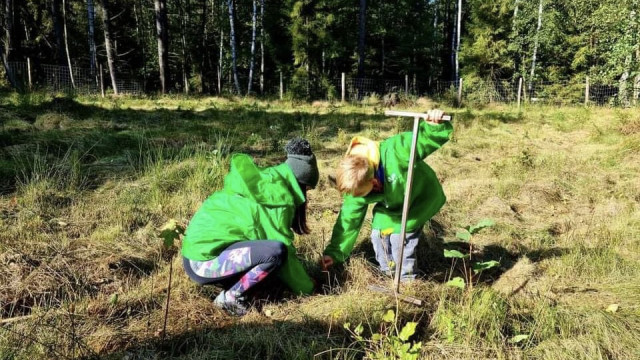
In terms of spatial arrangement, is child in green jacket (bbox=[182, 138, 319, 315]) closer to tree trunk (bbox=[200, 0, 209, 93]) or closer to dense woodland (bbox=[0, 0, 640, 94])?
dense woodland (bbox=[0, 0, 640, 94])

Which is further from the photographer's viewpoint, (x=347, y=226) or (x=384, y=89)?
(x=384, y=89)

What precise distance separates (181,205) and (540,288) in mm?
3029

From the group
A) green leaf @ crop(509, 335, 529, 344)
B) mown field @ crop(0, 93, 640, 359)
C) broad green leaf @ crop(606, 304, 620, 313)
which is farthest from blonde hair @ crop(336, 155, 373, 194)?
broad green leaf @ crop(606, 304, 620, 313)

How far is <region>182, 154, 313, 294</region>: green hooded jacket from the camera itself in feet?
7.75

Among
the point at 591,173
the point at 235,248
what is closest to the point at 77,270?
the point at 235,248

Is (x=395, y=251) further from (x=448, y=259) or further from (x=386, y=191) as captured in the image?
(x=448, y=259)

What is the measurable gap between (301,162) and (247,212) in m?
0.42

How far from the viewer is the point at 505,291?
281 centimetres

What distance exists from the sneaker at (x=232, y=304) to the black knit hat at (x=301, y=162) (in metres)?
0.78

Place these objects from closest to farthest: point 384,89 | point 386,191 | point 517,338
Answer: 1. point 517,338
2. point 386,191
3. point 384,89

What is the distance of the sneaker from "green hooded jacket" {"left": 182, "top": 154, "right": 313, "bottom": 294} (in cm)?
26

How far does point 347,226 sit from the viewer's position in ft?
9.14

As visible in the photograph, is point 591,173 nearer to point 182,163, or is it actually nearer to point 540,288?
point 540,288

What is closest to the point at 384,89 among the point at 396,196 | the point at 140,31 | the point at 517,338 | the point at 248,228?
the point at 140,31
